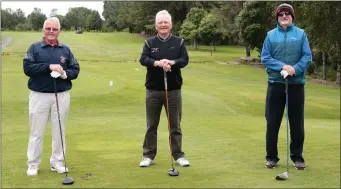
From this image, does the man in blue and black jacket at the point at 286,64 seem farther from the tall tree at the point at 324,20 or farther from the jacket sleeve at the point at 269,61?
the tall tree at the point at 324,20

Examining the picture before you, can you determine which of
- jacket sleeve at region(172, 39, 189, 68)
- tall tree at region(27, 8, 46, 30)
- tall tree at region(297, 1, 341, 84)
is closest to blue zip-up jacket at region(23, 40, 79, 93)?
jacket sleeve at region(172, 39, 189, 68)

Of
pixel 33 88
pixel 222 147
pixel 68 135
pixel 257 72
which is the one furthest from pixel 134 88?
pixel 257 72

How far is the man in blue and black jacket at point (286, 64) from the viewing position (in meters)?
5.82

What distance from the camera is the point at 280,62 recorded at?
227 inches

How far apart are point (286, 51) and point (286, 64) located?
17 cm

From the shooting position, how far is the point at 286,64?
5855 millimetres

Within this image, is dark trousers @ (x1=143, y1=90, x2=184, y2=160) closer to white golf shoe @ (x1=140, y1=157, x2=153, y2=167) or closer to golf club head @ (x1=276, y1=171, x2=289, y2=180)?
white golf shoe @ (x1=140, y1=157, x2=153, y2=167)

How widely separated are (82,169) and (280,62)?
2797 millimetres

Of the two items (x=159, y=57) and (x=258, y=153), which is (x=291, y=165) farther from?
(x=159, y=57)

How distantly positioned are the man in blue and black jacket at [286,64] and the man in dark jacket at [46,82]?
2508mm

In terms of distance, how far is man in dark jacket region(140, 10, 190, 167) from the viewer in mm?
5848

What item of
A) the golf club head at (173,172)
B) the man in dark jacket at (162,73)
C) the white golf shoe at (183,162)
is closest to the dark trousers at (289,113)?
the white golf shoe at (183,162)

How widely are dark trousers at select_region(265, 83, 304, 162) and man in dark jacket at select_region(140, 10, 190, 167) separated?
3.82 feet

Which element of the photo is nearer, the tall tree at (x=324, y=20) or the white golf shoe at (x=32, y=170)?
the white golf shoe at (x=32, y=170)
